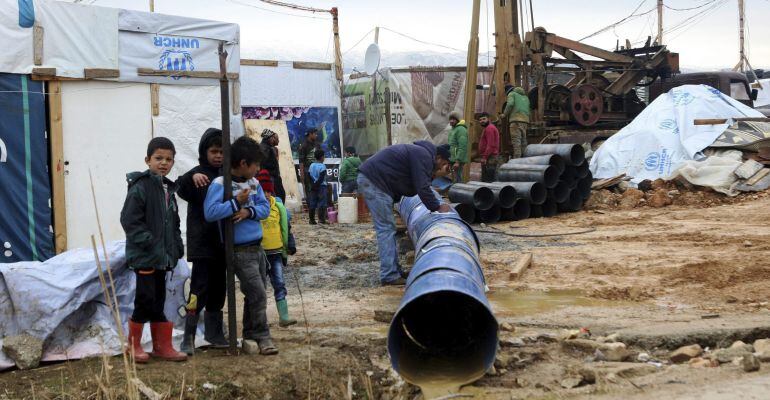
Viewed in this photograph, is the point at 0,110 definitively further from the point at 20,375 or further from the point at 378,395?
the point at 378,395

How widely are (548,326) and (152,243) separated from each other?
9.69ft

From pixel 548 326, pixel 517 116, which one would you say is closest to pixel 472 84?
pixel 517 116

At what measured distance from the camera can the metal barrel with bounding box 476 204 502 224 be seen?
13695 millimetres

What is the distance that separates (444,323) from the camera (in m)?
5.47

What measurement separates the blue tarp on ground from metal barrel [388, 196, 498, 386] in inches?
210

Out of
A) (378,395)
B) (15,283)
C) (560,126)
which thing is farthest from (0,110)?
(560,126)

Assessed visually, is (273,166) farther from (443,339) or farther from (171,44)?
(443,339)

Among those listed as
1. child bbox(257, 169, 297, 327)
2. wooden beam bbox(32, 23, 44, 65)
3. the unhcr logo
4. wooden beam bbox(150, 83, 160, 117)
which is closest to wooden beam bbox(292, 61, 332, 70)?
the unhcr logo

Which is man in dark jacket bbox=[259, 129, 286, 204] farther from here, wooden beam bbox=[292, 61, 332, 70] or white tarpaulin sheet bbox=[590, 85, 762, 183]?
wooden beam bbox=[292, 61, 332, 70]

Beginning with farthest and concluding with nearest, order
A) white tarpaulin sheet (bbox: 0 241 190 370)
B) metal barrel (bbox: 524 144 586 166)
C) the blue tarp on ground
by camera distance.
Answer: metal barrel (bbox: 524 144 586 166) < the blue tarp on ground < white tarpaulin sheet (bbox: 0 241 190 370)

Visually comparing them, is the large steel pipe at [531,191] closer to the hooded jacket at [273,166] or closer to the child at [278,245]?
the hooded jacket at [273,166]

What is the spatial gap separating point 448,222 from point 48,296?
349cm

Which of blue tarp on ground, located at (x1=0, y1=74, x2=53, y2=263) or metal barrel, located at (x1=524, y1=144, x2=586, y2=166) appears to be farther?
metal barrel, located at (x1=524, y1=144, x2=586, y2=166)

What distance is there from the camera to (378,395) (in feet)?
15.6
